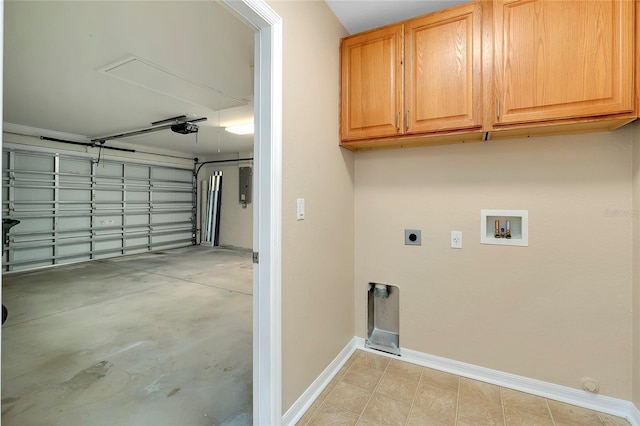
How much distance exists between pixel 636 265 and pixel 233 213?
7.36m

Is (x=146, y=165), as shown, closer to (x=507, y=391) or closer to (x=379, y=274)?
(x=379, y=274)

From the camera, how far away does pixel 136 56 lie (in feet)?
9.02

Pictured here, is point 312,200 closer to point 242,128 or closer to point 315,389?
point 315,389

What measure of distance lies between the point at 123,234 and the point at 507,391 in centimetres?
740

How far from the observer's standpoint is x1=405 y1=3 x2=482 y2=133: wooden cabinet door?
1.88m

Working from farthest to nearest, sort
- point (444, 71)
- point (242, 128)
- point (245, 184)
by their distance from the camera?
1. point (245, 184)
2. point (242, 128)
3. point (444, 71)

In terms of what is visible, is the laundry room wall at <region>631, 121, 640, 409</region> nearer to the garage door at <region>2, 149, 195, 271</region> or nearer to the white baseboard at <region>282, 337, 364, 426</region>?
the white baseboard at <region>282, 337, 364, 426</region>

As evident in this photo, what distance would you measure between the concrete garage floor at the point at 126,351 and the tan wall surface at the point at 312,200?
581mm

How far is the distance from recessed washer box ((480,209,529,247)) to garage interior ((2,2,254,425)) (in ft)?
6.45

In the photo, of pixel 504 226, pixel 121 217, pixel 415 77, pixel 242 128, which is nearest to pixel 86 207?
pixel 121 217

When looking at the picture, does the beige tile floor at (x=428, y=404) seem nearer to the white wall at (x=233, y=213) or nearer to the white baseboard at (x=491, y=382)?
the white baseboard at (x=491, y=382)

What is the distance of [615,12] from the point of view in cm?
160

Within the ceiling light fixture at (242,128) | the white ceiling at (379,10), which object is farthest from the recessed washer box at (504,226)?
the ceiling light fixture at (242,128)

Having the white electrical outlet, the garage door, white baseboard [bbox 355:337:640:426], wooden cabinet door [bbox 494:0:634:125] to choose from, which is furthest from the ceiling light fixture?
white baseboard [bbox 355:337:640:426]
